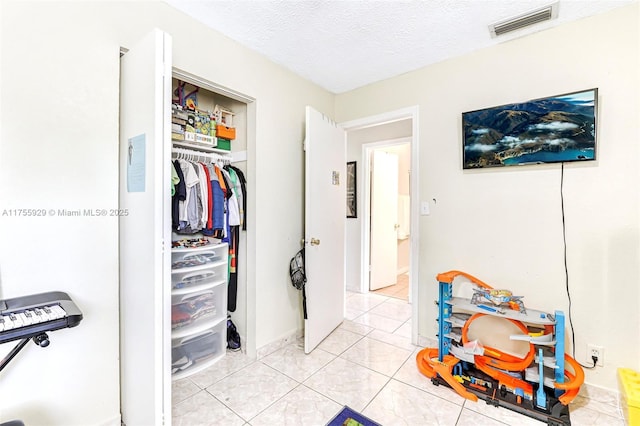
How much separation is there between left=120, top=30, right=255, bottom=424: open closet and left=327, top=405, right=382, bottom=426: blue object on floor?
894 millimetres

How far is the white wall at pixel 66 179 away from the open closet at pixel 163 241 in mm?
83

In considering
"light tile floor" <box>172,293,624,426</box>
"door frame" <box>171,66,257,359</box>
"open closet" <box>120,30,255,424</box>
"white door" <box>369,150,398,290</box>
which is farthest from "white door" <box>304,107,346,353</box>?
"white door" <box>369,150,398,290</box>

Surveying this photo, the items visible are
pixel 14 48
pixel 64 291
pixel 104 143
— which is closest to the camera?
pixel 14 48

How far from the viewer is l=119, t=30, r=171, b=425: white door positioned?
50.2 inches

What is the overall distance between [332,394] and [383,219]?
278 centimetres

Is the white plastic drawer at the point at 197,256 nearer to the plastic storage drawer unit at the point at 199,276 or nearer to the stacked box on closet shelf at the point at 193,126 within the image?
the plastic storage drawer unit at the point at 199,276

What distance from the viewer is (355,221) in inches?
164

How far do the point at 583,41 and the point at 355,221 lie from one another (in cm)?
287

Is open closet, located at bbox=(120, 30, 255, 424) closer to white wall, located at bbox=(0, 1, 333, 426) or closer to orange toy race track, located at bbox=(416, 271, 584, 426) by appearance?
white wall, located at bbox=(0, 1, 333, 426)

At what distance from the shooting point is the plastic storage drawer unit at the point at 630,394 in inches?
57.7

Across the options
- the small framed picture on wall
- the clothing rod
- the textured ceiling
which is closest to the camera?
the textured ceiling

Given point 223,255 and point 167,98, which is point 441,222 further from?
point 167,98

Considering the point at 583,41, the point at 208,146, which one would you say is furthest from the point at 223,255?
the point at 583,41

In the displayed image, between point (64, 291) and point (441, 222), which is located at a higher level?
point (441, 222)
